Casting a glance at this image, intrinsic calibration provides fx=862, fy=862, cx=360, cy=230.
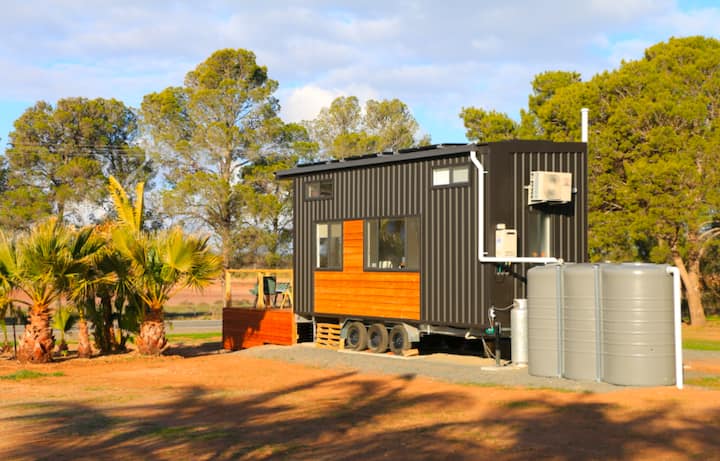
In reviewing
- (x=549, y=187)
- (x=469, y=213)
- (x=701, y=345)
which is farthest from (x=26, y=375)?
(x=701, y=345)

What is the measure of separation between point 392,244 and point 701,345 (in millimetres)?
10052

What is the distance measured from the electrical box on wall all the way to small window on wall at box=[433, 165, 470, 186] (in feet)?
4.35

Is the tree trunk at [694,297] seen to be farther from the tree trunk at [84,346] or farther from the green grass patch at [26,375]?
the green grass patch at [26,375]

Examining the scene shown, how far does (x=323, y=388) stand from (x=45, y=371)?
6374mm

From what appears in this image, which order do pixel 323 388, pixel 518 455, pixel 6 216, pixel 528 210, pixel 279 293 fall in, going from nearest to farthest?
pixel 518 455 → pixel 323 388 → pixel 528 210 → pixel 279 293 → pixel 6 216

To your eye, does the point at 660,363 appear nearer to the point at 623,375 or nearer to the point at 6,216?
the point at 623,375

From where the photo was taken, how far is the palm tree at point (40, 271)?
17.9 metres

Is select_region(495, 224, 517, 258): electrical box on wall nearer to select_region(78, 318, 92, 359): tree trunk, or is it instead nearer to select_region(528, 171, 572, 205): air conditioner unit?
select_region(528, 171, 572, 205): air conditioner unit

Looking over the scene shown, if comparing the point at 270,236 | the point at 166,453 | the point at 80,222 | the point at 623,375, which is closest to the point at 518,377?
the point at 623,375

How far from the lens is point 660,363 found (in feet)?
43.8

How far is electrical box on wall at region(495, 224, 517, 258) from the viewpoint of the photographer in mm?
16250

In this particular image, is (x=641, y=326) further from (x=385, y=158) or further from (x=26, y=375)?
(x=26, y=375)

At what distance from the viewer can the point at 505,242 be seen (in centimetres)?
1628

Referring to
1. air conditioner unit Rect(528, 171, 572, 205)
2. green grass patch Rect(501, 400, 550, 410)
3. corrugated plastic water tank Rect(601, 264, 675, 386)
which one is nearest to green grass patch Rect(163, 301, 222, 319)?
air conditioner unit Rect(528, 171, 572, 205)
